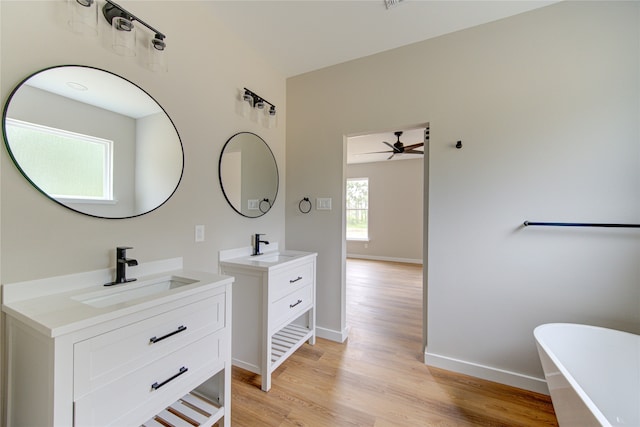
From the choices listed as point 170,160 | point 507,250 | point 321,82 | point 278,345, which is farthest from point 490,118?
point 278,345

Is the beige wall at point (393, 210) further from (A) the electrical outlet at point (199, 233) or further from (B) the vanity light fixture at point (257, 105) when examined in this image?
(A) the electrical outlet at point (199, 233)

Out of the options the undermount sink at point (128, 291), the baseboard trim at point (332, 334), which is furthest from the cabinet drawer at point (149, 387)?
the baseboard trim at point (332, 334)

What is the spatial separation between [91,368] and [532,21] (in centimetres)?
312

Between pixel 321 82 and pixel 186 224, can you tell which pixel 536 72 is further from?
pixel 186 224

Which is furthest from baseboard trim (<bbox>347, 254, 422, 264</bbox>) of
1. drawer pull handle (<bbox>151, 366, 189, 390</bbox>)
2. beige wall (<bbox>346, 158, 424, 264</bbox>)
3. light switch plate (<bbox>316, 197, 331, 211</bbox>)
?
drawer pull handle (<bbox>151, 366, 189, 390</bbox>)

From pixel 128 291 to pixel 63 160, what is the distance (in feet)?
2.30

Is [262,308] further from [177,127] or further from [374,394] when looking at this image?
[177,127]

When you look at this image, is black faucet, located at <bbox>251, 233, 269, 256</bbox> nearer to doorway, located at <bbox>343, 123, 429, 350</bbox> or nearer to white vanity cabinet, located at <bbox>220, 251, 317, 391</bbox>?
white vanity cabinet, located at <bbox>220, 251, 317, 391</bbox>

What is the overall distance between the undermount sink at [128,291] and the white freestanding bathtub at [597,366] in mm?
1898

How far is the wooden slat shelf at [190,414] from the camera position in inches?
51.9

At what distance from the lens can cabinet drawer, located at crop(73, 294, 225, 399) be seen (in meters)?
0.87

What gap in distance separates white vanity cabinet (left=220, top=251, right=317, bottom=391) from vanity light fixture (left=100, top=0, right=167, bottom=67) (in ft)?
4.53

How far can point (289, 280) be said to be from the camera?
80.4 inches

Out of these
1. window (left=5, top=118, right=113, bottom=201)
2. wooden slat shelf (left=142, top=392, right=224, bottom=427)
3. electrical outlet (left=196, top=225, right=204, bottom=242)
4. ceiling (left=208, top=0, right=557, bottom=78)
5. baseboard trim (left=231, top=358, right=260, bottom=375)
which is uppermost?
ceiling (left=208, top=0, right=557, bottom=78)
